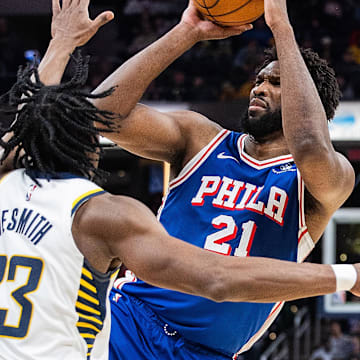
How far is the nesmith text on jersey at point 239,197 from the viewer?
10.6 ft

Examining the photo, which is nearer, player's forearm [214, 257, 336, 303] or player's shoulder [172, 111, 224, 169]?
player's forearm [214, 257, 336, 303]

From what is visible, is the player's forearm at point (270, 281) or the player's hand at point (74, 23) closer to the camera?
the player's forearm at point (270, 281)

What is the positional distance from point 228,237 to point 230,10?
108cm

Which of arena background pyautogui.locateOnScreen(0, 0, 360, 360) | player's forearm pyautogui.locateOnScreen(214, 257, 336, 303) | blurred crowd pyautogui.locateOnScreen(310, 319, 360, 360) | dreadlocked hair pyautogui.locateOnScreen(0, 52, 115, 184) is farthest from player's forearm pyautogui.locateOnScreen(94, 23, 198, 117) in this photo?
blurred crowd pyautogui.locateOnScreen(310, 319, 360, 360)

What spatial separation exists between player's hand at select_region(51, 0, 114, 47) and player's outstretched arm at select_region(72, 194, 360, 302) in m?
1.09

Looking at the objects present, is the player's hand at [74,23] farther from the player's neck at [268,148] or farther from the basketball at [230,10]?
the player's neck at [268,148]

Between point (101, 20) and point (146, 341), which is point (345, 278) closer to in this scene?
point (146, 341)

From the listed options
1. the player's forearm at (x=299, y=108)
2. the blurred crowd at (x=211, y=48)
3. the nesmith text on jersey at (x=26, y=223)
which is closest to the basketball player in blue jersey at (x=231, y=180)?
the player's forearm at (x=299, y=108)

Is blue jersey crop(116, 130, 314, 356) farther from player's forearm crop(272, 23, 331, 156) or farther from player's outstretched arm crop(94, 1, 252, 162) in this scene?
player's forearm crop(272, 23, 331, 156)

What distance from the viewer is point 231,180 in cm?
334

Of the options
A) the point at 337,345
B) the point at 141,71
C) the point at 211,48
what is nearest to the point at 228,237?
the point at 141,71

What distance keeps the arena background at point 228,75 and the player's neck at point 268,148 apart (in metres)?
4.74

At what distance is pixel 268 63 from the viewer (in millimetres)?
3570

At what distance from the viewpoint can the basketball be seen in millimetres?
3443
